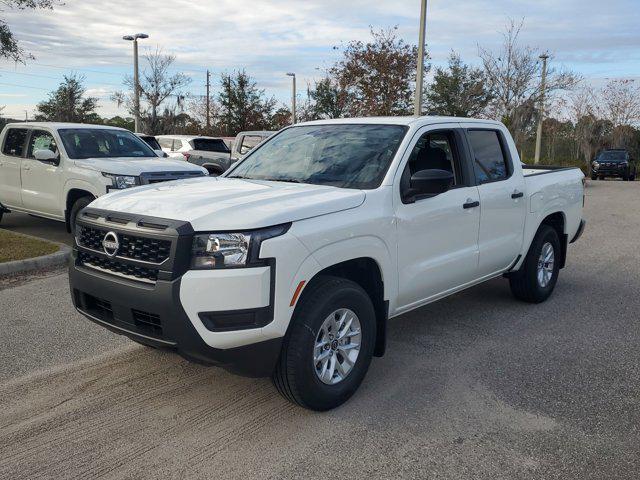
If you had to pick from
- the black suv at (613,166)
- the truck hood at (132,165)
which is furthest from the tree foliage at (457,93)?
the truck hood at (132,165)

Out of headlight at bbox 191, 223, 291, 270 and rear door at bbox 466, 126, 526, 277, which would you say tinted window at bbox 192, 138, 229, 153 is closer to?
rear door at bbox 466, 126, 526, 277

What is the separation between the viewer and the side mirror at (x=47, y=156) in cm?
861

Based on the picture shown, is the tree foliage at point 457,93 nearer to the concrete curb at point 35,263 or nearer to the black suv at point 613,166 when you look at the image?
the black suv at point 613,166

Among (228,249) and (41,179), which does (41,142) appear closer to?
(41,179)

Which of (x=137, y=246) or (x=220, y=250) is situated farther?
A: (x=137, y=246)

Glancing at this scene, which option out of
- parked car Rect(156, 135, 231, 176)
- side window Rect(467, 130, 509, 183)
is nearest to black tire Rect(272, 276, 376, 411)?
side window Rect(467, 130, 509, 183)

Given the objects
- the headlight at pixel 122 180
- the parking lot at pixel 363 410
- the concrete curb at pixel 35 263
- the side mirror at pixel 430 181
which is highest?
the side mirror at pixel 430 181

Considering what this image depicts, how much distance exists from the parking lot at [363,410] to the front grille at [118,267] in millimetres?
887

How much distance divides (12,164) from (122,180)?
9.38 ft

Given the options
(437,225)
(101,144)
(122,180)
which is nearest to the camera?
(437,225)

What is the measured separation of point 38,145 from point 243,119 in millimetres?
29962

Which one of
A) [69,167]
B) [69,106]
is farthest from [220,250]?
[69,106]

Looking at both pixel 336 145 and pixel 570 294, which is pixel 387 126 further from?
pixel 570 294

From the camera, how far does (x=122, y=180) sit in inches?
323
